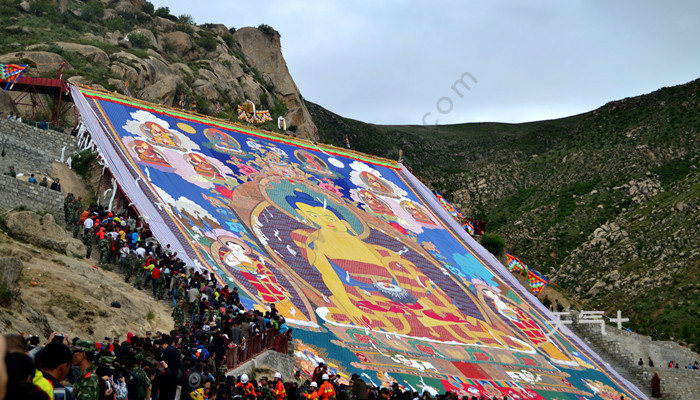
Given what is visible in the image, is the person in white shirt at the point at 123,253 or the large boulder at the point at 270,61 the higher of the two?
the large boulder at the point at 270,61

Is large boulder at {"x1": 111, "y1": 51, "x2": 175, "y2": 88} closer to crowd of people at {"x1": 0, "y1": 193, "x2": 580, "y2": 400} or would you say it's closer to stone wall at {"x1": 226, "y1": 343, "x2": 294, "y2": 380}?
crowd of people at {"x1": 0, "y1": 193, "x2": 580, "y2": 400}

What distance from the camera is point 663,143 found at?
188 feet

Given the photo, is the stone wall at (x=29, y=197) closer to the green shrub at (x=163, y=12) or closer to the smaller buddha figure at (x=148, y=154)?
the smaller buddha figure at (x=148, y=154)

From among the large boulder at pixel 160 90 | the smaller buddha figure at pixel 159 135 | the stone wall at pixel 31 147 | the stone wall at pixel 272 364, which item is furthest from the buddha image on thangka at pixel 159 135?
the stone wall at pixel 272 364

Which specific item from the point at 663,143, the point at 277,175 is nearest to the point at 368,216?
the point at 277,175

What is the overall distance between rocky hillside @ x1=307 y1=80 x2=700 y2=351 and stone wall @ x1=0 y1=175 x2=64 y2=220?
93.4ft

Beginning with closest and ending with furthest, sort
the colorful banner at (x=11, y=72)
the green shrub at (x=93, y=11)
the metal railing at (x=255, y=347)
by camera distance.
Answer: the metal railing at (x=255, y=347), the colorful banner at (x=11, y=72), the green shrub at (x=93, y=11)

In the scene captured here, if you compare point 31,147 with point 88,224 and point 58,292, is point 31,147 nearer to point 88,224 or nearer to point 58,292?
point 88,224

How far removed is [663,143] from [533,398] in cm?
4095

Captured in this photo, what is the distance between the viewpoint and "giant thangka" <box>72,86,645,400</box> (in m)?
22.5

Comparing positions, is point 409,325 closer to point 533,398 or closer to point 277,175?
point 533,398

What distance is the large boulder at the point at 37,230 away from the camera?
16.0 metres

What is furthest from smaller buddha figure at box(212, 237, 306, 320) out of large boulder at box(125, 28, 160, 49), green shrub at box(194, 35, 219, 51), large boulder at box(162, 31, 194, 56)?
green shrub at box(194, 35, 219, 51)

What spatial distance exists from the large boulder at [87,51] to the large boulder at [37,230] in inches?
934
